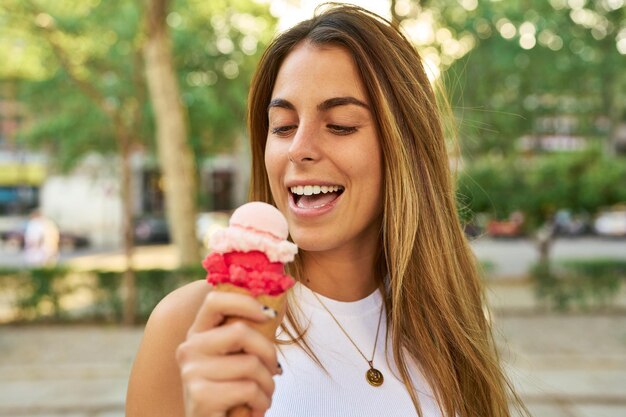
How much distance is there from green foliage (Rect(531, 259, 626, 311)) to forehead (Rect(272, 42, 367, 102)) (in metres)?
10.8

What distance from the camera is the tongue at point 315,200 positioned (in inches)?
65.2

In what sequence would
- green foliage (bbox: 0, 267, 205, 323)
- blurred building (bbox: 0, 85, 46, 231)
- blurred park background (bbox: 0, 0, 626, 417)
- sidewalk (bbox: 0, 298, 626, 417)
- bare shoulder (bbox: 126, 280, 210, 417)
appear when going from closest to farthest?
bare shoulder (bbox: 126, 280, 210, 417) → sidewalk (bbox: 0, 298, 626, 417) → blurred park background (bbox: 0, 0, 626, 417) → green foliage (bbox: 0, 267, 205, 323) → blurred building (bbox: 0, 85, 46, 231)

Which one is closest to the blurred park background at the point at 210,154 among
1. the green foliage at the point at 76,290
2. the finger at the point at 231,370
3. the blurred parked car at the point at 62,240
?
the green foliage at the point at 76,290

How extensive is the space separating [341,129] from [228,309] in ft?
2.71

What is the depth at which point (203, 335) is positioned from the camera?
999 millimetres

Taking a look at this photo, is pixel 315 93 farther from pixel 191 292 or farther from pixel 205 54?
pixel 205 54

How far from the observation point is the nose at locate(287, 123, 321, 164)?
159 centimetres

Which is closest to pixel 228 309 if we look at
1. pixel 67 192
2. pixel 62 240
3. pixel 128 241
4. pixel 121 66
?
pixel 128 241

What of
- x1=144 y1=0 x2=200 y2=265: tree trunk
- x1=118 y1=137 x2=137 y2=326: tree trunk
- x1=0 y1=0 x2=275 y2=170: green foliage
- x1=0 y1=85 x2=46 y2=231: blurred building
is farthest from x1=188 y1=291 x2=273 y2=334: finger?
x1=0 y1=85 x2=46 y2=231: blurred building

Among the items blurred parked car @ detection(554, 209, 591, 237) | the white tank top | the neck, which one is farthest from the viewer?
blurred parked car @ detection(554, 209, 591, 237)

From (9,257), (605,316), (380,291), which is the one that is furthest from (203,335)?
(9,257)

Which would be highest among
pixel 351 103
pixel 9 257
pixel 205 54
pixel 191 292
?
pixel 205 54

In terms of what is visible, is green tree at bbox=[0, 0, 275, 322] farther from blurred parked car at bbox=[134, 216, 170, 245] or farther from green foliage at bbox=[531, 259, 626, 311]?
blurred parked car at bbox=[134, 216, 170, 245]

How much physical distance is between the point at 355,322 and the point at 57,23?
11.6 m
